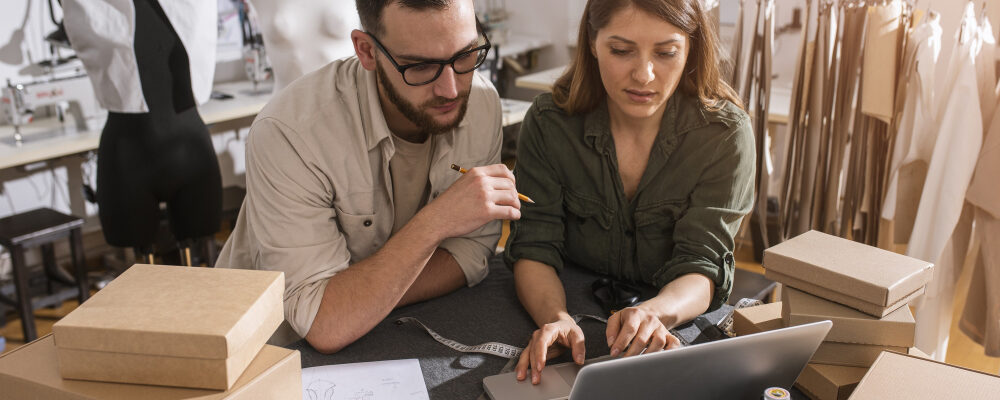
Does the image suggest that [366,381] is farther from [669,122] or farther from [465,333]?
[669,122]

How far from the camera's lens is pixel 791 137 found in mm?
2580

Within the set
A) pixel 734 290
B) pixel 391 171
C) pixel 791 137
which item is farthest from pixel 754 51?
pixel 391 171

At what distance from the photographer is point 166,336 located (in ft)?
3.19

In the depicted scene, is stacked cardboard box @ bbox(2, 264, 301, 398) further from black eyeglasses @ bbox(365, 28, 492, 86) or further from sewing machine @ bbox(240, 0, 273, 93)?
sewing machine @ bbox(240, 0, 273, 93)

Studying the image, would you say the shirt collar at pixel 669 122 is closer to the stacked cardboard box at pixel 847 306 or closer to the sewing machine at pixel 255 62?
the stacked cardboard box at pixel 847 306

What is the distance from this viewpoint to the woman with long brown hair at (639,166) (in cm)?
157

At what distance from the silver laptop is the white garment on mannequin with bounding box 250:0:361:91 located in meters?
1.79

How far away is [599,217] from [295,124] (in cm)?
66

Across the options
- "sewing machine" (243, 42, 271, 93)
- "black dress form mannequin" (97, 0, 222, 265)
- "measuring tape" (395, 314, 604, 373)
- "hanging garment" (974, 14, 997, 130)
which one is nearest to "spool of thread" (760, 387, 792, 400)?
"measuring tape" (395, 314, 604, 373)

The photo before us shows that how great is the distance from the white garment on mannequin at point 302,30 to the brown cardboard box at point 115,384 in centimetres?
172

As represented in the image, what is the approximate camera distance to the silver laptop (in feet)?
3.31

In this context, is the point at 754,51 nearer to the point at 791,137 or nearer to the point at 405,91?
the point at 791,137

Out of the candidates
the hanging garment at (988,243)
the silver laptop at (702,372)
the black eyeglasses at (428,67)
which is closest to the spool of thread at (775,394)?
the silver laptop at (702,372)

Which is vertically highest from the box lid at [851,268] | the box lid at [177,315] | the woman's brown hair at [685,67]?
the woman's brown hair at [685,67]
